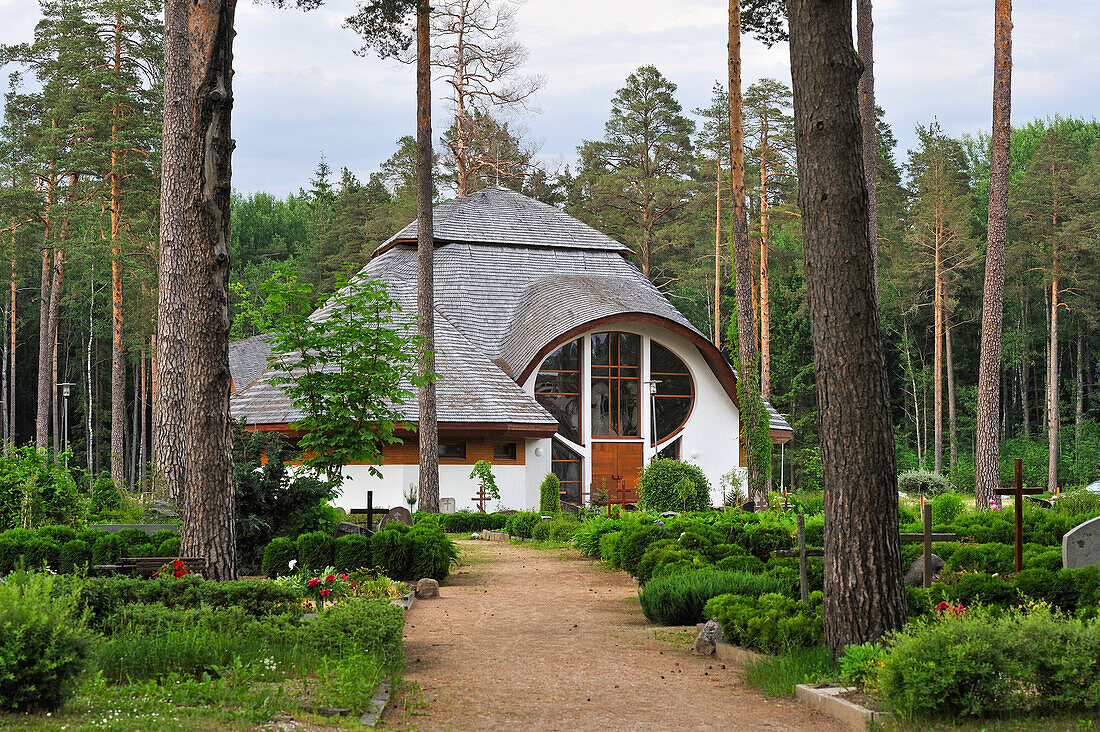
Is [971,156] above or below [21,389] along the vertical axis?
above

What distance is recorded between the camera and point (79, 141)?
31344 millimetres

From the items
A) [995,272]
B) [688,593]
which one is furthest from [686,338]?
[688,593]

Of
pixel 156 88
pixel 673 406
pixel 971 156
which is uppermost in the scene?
pixel 971 156

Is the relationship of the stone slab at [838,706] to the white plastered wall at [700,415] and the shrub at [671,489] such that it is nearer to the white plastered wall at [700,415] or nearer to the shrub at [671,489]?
the shrub at [671,489]

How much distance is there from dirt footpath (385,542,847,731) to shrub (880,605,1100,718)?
0.61 metres

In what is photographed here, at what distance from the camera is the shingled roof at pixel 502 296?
2345 centimetres

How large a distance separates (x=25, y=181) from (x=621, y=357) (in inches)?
855

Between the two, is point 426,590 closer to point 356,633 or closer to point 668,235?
point 356,633

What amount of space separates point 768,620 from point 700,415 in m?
19.4

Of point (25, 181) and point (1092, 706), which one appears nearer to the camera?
→ point (1092, 706)

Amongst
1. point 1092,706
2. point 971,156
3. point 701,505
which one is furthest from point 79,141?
point 971,156

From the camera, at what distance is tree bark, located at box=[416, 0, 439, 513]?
18.8 meters

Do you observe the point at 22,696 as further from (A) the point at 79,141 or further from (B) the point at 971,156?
(B) the point at 971,156

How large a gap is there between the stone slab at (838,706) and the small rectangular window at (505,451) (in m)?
17.8
